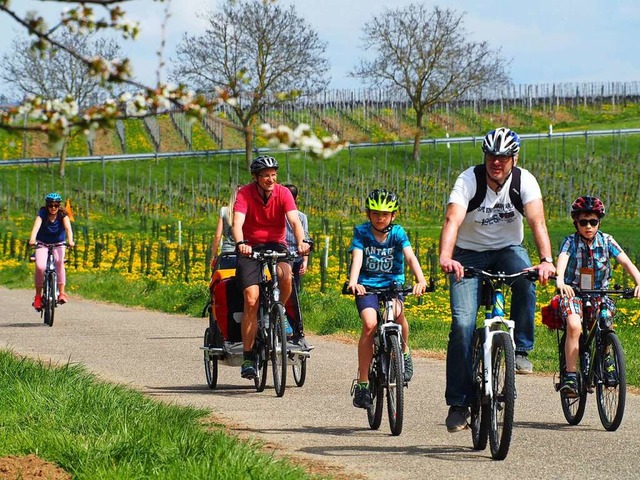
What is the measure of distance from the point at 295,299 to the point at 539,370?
2716 millimetres

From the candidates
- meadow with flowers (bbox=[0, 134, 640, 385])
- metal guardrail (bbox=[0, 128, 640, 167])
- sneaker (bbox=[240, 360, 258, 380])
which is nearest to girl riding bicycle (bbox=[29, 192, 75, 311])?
meadow with flowers (bbox=[0, 134, 640, 385])

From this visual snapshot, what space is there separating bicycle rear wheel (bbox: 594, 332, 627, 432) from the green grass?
259cm

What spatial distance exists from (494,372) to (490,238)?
88 cm

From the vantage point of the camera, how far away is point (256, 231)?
11695 mm

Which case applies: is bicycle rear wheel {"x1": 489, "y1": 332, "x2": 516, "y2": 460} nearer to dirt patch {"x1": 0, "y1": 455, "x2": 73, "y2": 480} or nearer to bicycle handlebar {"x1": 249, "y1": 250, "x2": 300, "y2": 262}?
dirt patch {"x1": 0, "y1": 455, "x2": 73, "y2": 480}

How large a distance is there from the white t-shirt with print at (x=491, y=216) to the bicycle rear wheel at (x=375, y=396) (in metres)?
1.20

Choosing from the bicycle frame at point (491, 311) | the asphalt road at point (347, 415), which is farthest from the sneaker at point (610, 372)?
the bicycle frame at point (491, 311)

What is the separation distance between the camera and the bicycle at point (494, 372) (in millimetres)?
7777

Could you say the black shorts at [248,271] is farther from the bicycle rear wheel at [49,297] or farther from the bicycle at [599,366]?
the bicycle rear wheel at [49,297]

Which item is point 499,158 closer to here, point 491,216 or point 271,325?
point 491,216

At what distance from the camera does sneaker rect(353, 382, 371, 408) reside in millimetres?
9289

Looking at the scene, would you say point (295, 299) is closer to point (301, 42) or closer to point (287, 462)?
point (287, 462)

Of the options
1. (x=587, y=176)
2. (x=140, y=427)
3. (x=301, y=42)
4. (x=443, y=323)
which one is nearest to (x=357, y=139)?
(x=301, y=42)

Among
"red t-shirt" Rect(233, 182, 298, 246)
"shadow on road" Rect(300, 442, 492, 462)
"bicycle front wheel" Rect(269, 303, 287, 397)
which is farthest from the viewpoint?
"red t-shirt" Rect(233, 182, 298, 246)
